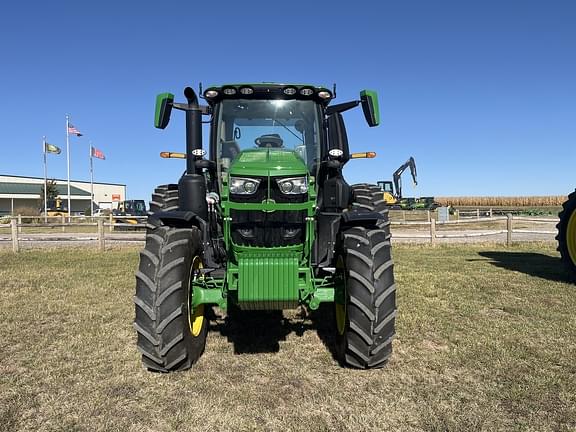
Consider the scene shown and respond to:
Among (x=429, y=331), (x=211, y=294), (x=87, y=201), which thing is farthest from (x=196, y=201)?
(x=87, y=201)

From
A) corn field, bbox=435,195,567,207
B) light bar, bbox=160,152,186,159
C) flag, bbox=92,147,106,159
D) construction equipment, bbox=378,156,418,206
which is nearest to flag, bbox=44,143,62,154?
flag, bbox=92,147,106,159

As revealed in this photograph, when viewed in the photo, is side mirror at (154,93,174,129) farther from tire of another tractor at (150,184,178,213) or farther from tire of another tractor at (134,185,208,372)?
tire of another tractor at (134,185,208,372)

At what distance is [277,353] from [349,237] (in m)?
1.37

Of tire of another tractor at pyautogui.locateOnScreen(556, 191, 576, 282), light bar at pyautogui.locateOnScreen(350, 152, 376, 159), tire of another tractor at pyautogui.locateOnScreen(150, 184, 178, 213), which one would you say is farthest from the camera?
tire of another tractor at pyautogui.locateOnScreen(556, 191, 576, 282)

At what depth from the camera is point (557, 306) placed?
6445 mm

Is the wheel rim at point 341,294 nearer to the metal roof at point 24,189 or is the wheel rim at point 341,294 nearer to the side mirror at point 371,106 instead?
the side mirror at point 371,106

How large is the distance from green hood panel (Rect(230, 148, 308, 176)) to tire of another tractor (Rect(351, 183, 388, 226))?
6.33 ft

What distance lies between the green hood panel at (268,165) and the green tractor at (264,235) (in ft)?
0.03

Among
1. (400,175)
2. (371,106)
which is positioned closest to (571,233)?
(371,106)

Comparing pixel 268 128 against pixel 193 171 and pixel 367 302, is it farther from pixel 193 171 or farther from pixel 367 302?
pixel 367 302

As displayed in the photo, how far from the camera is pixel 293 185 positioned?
424 cm

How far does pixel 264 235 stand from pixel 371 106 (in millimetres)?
1741

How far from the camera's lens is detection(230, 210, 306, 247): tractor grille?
4.25m

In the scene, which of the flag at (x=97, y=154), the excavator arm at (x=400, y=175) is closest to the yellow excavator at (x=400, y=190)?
the excavator arm at (x=400, y=175)
